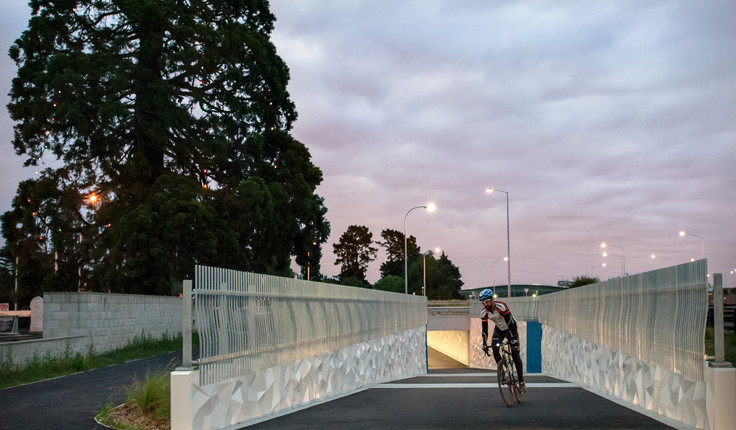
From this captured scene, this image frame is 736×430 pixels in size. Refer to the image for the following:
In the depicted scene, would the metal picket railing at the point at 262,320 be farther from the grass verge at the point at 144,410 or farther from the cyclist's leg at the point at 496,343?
the cyclist's leg at the point at 496,343

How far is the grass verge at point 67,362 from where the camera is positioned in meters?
17.1

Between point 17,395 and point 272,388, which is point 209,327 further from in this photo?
point 17,395

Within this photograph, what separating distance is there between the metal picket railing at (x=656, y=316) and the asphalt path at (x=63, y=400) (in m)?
7.75

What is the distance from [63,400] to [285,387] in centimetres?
393

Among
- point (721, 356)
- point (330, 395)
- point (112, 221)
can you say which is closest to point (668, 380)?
point (721, 356)

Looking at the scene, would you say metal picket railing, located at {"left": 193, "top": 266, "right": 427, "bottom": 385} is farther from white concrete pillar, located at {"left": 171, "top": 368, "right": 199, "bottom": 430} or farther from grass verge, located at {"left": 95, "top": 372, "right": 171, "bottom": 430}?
grass verge, located at {"left": 95, "top": 372, "right": 171, "bottom": 430}

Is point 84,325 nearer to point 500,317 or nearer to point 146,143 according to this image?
point 500,317

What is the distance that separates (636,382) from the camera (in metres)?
12.9

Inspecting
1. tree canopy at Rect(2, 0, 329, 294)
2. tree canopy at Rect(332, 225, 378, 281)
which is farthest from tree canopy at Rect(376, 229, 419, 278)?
tree canopy at Rect(2, 0, 329, 294)

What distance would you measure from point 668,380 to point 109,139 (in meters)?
35.8

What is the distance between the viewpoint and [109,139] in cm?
4184

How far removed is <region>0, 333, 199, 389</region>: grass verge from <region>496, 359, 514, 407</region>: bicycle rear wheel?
9.62 m

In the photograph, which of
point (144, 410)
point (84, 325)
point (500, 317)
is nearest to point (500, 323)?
point (500, 317)

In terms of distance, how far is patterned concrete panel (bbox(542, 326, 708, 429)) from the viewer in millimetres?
10070
